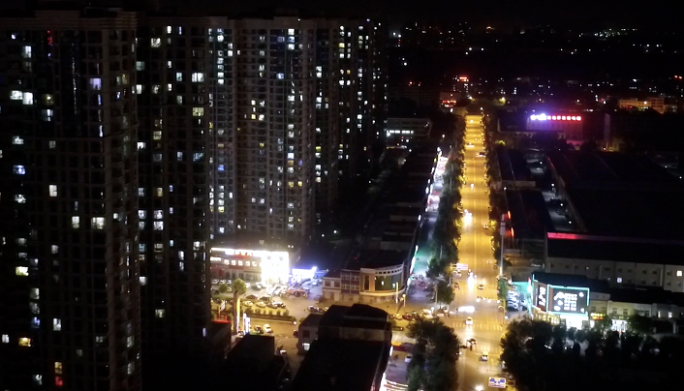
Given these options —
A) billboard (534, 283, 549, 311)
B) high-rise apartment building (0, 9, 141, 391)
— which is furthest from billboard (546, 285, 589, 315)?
high-rise apartment building (0, 9, 141, 391)

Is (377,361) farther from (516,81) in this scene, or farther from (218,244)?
(516,81)

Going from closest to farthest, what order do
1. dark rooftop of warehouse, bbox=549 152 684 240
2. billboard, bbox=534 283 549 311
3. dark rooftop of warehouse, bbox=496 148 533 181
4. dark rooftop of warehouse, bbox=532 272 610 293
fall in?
1. billboard, bbox=534 283 549 311
2. dark rooftop of warehouse, bbox=532 272 610 293
3. dark rooftop of warehouse, bbox=549 152 684 240
4. dark rooftop of warehouse, bbox=496 148 533 181

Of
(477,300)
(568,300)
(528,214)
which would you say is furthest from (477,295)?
(528,214)

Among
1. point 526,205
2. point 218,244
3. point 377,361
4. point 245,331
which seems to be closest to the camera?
point 377,361

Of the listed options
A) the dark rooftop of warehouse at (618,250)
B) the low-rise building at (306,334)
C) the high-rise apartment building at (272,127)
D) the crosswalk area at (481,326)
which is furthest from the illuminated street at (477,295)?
the high-rise apartment building at (272,127)

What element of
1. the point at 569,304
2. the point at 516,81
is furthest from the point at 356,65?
the point at 516,81

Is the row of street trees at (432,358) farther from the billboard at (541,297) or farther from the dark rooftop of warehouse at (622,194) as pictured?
the dark rooftop of warehouse at (622,194)

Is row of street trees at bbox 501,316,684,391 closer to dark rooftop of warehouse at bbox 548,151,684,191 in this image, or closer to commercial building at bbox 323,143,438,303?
commercial building at bbox 323,143,438,303
